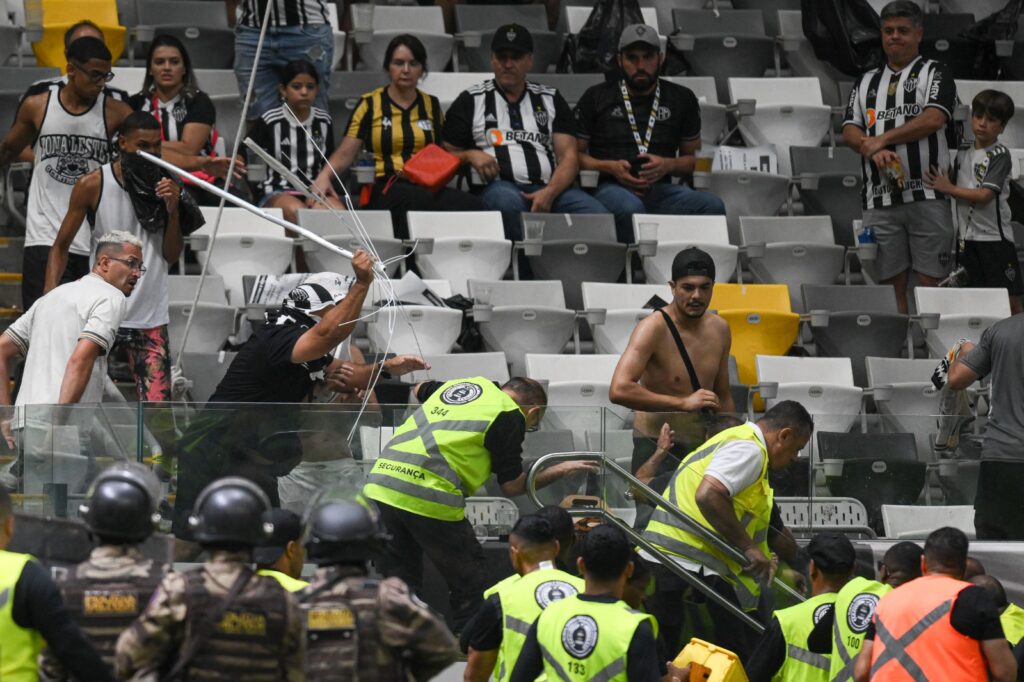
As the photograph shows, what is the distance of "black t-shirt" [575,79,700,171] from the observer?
1181 centimetres

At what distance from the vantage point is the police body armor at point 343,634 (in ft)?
16.5

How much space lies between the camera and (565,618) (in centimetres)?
616

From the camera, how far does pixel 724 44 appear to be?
1348 centimetres

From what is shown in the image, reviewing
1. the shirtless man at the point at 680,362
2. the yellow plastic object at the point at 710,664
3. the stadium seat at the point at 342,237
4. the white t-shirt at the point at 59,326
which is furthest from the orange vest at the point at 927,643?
the stadium seat at the point at 342,237

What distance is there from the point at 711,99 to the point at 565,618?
24.5ft

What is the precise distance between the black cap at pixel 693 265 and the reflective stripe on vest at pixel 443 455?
48.2 inches

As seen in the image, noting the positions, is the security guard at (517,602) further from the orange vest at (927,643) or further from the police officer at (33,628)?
the police officer at (33,628)

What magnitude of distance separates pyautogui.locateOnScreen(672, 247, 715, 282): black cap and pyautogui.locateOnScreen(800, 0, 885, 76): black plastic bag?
4.69 meters

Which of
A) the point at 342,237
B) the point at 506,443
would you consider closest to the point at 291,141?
the point at 342,237

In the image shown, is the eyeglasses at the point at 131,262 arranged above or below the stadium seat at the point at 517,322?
above

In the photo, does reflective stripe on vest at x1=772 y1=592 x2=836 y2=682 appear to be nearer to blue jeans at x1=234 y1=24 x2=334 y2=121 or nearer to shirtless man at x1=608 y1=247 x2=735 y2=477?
shirtless man at x1=608 y1=247 x2=735 y2=477

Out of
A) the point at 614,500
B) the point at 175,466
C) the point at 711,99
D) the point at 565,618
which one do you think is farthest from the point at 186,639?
the point at 711,99

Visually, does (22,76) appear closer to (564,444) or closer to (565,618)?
(564,444)

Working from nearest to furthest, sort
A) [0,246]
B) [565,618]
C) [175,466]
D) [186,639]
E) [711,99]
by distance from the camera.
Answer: [186,639]
[565,618]
[175,466]
[0,246]
[711,99]
